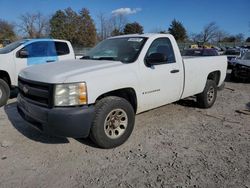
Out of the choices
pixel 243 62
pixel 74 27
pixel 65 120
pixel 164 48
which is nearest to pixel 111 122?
pixel 65 120

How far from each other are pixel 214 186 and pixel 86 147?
1977mm

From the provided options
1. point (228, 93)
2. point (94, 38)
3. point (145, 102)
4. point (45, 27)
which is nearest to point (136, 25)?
point (94, 38)

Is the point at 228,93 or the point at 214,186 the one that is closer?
the point at 214,186

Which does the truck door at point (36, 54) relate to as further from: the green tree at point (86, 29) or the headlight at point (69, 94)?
the green tree at point (86, 29)

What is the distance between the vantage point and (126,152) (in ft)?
12.8

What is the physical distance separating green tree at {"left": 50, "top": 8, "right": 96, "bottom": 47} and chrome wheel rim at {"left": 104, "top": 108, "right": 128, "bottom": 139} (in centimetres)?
4279

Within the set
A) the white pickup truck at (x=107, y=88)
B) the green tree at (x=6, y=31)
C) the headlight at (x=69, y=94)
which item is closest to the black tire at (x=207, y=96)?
the white pickup truck at (x=107, y=88)

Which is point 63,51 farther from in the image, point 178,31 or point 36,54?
point 178,31

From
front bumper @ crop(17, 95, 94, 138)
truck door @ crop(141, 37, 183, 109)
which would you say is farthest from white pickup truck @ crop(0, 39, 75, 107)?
truck door @ crop(141, 37, 183, 109)

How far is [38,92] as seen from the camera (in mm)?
3641

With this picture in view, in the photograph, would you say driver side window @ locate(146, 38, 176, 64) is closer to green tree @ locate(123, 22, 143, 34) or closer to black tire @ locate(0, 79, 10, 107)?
black tire @ locate(0, 79, 10, 107)

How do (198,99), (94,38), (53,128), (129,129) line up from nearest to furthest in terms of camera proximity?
1. (53,128)
2. (129,129)
3. (198,99)
4. (94,38)

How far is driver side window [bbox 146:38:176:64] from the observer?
474 cm

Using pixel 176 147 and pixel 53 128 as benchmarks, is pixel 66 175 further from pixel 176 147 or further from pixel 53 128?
pixel 176 147
